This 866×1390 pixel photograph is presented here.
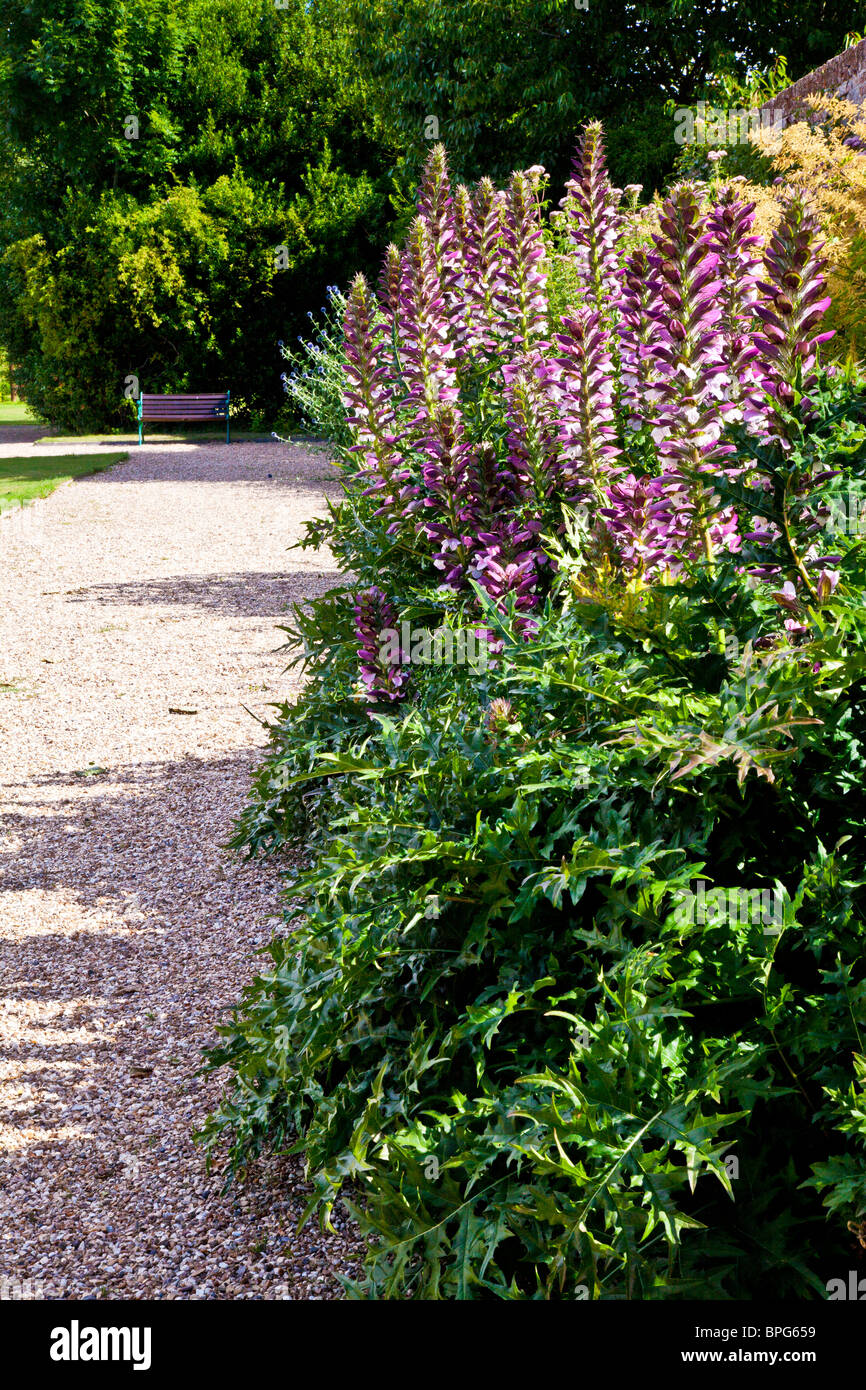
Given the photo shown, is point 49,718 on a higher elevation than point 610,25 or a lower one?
lower

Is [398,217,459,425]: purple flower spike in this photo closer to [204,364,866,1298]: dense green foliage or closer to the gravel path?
[204,364,866,1298]: dense green foliage

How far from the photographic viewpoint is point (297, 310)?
74.9 feet

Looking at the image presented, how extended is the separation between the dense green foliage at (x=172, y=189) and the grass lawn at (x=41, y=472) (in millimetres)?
4738

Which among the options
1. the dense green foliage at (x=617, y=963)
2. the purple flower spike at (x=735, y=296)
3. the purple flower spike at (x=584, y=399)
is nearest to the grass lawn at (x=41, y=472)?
the purple flower spike at (x=584, y=399)

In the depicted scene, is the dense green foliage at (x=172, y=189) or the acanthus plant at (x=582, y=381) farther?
the dense green foliage at (x=172, y=189)

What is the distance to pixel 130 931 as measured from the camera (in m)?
3.43

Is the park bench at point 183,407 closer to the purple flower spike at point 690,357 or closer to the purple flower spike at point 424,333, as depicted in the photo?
the purple flower spike at point 424,333

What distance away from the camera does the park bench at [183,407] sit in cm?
2108

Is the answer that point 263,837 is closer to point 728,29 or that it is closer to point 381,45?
point 728,29

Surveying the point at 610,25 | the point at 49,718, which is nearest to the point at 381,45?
the point at 610,25

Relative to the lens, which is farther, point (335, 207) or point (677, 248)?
point (335, 207)

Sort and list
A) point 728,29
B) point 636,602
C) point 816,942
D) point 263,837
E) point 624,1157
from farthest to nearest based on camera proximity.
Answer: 1. point 728,29
2. point 263,837
3. point 636,602
4. point 816,942
5. point 624,1157

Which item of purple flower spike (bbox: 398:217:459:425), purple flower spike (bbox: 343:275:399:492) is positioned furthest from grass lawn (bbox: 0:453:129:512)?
purple flower spike (bbox: 398:217:459:425)
